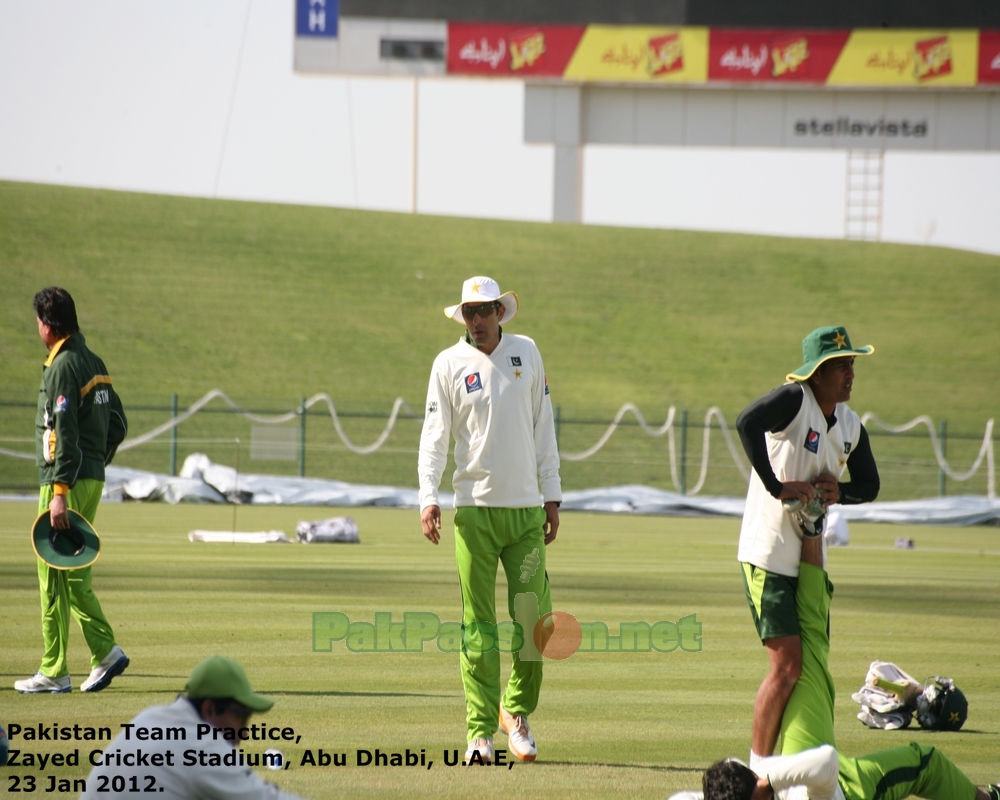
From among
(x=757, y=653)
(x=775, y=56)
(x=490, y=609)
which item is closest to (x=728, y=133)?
(x=775, y=56)

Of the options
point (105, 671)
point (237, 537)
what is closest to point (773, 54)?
point (237, 537)

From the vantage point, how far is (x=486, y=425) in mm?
7008

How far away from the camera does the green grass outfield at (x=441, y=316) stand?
1462 inches

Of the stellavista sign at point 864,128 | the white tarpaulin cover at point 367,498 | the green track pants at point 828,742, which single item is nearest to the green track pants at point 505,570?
the green track pants at point 828,742

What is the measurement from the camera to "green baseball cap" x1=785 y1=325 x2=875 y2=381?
579cm

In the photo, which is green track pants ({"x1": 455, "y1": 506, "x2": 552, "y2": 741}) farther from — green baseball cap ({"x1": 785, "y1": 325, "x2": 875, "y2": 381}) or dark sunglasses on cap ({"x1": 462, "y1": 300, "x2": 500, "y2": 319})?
green baseball cap ({"x1": 785, "y1": 325, "x2": 875, "y2": 381})

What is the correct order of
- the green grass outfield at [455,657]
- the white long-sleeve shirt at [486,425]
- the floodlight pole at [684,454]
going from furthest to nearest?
the floodlight pole at [684,454], the white long-sleeve shirt at [486,425], the green grass outfield at [455,657]

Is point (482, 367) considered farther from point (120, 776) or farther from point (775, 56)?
point (775, 56)

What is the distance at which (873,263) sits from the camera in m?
52.4

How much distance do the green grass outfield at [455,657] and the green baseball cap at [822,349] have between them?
1.98 metres

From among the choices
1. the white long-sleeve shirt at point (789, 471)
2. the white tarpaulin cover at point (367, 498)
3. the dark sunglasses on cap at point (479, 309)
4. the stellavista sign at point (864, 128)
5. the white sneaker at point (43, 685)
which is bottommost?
the white tarpaulin cover at point (367, 498)

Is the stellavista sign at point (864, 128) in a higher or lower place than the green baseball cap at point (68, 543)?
higher

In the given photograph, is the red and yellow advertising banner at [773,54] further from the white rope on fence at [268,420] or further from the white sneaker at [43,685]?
the white sneaker at [43,685]

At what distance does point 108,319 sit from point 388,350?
854cm
